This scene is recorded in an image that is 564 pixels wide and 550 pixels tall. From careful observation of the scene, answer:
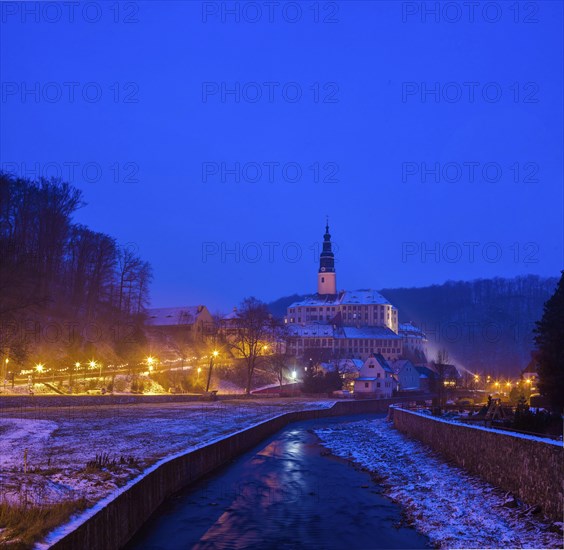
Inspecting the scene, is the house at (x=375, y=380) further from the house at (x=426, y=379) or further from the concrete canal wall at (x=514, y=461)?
the concrete canal wall at (x=514, y=461)

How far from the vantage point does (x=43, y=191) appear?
7462cm

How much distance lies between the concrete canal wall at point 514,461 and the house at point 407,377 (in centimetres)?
10103

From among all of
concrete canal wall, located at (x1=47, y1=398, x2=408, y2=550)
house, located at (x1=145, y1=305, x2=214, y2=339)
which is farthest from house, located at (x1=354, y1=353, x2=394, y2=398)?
concrete canal wall, located at (x1=47, y1=398, x2=408, y2=550)

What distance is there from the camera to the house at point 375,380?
10925 cm

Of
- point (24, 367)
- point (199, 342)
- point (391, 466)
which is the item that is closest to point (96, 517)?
point (391, 466)

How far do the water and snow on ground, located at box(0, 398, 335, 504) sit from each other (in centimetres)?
196

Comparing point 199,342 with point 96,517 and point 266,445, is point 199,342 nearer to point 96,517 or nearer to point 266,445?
point 266,445

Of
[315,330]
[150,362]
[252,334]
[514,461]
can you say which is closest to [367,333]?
[315,330]

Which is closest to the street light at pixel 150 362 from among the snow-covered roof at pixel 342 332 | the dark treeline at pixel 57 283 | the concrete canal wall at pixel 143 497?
the dark treeline at pixel 57 283

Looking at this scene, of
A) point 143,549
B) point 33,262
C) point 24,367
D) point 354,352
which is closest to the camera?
point 143,549

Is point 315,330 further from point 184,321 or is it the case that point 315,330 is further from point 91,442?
point 91,442

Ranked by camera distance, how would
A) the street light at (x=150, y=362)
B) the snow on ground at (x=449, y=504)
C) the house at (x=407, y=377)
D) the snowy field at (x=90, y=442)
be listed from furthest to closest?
the house at (x=407, y=377)
the street light at (x=150, y=362)
the snowy field at (x=90, y=442)
the snow on ground at (x=449, y=504)

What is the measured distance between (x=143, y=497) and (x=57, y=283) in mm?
66504

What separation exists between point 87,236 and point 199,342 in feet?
162
